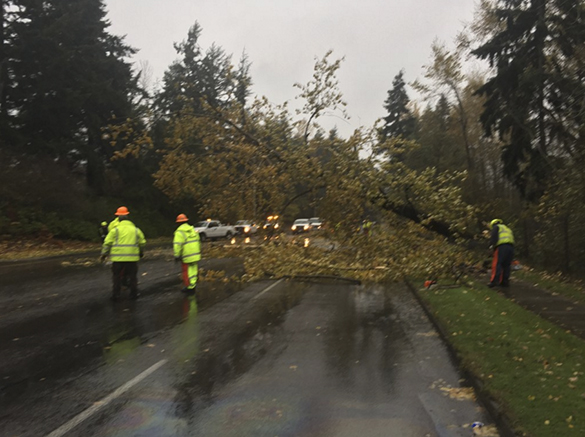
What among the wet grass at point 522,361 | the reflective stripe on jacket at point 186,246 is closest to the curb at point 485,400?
the wet grass at point 522,361

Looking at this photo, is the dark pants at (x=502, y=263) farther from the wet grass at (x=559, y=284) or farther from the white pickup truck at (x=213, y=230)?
the white pickup truck at (x=213, y=230)

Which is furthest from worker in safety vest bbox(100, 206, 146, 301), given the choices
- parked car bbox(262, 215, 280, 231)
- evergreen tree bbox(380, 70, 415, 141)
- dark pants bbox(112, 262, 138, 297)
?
evergreen tree bbox(380, 70, 415, 141)

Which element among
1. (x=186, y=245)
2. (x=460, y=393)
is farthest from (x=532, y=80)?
(x=460, y=393)

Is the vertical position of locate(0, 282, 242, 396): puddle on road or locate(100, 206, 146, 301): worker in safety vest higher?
locate(100, 206, 146, 301): worker in safety vest

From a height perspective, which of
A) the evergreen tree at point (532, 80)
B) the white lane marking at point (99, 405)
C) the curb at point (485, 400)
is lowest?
the white lane marking at point (99, 405)

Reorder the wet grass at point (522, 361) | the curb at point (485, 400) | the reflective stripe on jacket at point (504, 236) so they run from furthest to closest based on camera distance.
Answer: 1. the reflective stripe on jacket at point (504, 236)
2. the wet grass at point (522, 361)
3. the curb at point (485, 400)

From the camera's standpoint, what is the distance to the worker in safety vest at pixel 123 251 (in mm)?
10766

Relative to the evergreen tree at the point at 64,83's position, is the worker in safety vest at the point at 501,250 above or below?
below

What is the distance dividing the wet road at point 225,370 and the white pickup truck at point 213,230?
26.7 metres

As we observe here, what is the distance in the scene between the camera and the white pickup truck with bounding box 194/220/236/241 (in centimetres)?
3786

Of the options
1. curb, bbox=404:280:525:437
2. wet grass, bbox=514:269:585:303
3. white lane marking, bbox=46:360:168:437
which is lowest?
white lane marking, bbox=46:360:168:437

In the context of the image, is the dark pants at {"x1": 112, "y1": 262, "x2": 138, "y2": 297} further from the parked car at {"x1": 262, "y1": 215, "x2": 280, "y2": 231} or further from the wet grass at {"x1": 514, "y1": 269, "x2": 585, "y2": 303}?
the wet grass at {"x1": 514, "y1": 269, "x2": 585, "y2": 303}

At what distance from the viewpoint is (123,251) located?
10.8 meters

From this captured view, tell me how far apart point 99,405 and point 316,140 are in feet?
38.4
